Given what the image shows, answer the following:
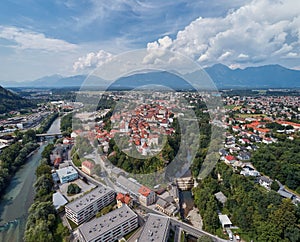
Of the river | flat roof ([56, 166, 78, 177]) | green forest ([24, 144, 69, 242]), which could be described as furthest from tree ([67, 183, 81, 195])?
the river

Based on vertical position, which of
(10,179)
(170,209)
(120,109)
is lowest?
(10,179)

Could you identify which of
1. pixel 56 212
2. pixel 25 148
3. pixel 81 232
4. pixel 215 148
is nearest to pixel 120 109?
pixel 25 148

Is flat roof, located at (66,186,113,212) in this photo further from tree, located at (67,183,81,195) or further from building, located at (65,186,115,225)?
tree, located at (67,183,81,195)

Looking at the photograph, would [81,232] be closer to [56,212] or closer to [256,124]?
[56,212]

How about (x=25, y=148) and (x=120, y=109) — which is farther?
(x=120, y=109)

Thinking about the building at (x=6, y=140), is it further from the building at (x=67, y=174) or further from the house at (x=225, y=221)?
the house at (x=225, y=221)

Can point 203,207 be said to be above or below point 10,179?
above

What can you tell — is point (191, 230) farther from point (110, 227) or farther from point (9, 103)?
point (9, 103)
